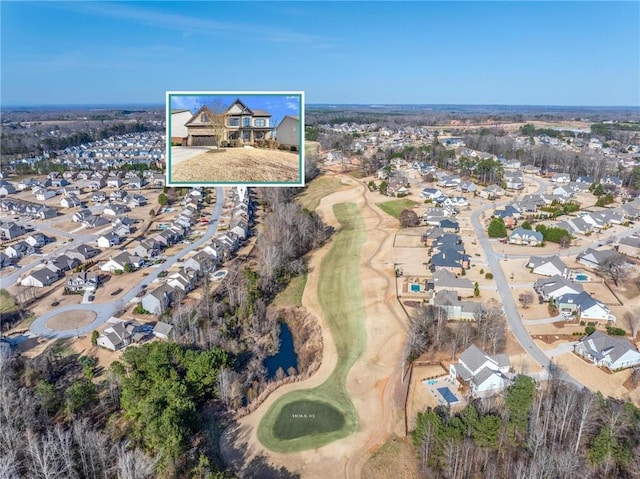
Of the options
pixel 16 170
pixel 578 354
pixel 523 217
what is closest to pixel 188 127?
pixel 578 354

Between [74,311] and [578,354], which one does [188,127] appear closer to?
[74,311]

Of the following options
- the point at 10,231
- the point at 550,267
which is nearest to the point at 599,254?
the point at 550,267

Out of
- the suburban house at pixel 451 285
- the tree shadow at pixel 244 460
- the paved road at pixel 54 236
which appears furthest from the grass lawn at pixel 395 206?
the tree shadow at pixel 244 460

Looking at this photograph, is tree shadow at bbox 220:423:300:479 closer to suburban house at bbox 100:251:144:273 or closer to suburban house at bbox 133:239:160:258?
suburban house at bbox 100:251:144:273

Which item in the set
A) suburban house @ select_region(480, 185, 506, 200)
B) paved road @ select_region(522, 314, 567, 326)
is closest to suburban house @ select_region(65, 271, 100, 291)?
paved road @ select_region(522, 314, 567, 326)

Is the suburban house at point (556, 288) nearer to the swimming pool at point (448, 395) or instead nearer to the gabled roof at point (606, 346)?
the gabled roof at point (606, 346)

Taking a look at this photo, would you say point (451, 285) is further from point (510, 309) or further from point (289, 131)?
point (289, 131)

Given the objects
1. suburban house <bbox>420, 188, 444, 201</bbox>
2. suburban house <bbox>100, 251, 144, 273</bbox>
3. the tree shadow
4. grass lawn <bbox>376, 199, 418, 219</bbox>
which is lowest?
the tree shadow
